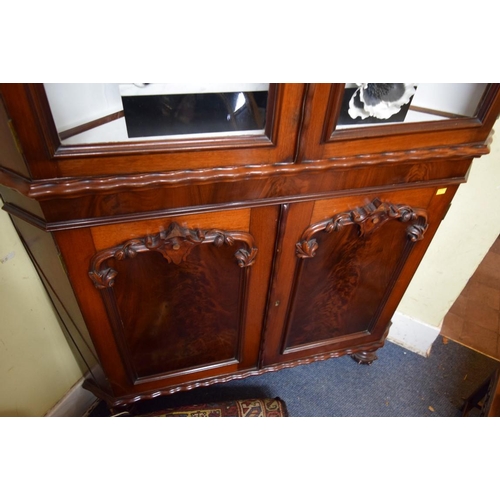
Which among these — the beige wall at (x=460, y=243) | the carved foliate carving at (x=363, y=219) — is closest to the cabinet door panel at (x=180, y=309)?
the carved foliate carving at (x=363, y=219)

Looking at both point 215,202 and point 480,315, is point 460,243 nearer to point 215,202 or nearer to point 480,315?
point 480,315

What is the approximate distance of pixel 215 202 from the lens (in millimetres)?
600

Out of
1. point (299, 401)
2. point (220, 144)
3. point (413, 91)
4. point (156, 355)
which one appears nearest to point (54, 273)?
point (156, 355)

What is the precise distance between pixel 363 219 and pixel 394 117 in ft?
0.60

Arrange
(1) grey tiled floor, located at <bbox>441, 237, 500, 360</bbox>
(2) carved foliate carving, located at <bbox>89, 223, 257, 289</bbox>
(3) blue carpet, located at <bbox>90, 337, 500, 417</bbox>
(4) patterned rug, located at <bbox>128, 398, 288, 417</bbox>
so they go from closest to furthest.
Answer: (2) carved foliate carving, located at <bbox>89, 223, 257, 289</bbox>, (4) patterned rug, located at <bbox>128, 398, 288, 417</bbox>, (3) blue carpet, located at <bbox>90, 337, 500, 417</bbox>, (1) grey tiled floor, located at <bbox>441, 237, 500, 360</bbox>

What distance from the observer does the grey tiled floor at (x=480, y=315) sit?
1342 millimetres

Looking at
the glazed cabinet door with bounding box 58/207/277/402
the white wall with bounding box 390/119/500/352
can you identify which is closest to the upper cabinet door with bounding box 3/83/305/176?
the glazed cabinet door with bounding box 58/207/277/402

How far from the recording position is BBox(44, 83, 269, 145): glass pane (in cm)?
50

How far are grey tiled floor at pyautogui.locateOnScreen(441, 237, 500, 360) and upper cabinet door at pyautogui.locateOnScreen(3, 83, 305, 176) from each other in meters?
1.17

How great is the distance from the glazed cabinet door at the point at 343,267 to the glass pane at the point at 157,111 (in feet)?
0.62

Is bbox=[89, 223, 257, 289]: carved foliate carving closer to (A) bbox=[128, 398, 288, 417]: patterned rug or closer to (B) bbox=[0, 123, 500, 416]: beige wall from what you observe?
(B) bbox=[0, 123, 500, 416]: beige wall

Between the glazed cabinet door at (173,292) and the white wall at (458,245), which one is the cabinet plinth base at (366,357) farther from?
the glazed cabinet door at (173,292)

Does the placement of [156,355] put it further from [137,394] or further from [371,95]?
[371,95]

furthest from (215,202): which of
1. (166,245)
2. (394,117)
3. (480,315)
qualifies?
(480,315)
